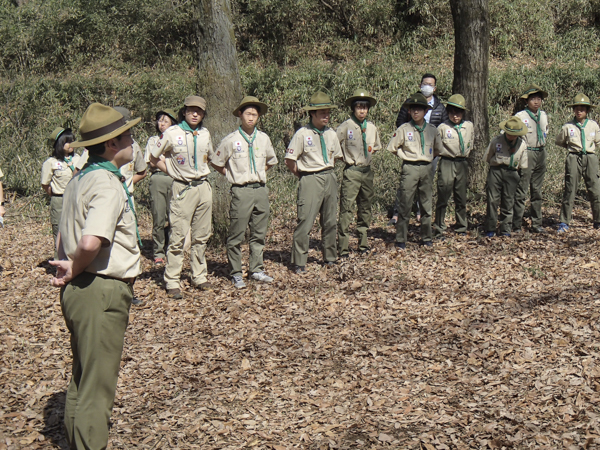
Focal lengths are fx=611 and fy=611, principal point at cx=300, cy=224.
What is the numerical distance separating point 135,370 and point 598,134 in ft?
25.0

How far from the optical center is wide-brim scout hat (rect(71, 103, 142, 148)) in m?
3.72

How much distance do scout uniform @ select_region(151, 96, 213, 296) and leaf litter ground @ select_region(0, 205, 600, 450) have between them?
26.1 inches

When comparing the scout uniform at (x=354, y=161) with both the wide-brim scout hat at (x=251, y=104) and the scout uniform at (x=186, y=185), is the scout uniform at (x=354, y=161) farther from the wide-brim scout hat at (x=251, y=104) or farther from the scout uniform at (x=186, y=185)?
the scout uniform at (x=186, y=185)

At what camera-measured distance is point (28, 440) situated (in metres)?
4.66

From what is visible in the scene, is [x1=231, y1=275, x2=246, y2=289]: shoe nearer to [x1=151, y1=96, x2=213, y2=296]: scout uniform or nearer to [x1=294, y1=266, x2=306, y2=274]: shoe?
[x1=151, y1=96, x2=213, y2=296]: scout uniform

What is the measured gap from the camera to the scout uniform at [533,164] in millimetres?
9305

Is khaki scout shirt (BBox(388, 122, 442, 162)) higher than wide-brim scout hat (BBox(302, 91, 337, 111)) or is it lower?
lower

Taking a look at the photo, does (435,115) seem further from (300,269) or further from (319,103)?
(300,269)

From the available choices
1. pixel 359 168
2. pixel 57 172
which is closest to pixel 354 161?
pixel 359 168

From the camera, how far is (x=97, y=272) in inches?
145

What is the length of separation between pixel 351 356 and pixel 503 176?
4.54 m

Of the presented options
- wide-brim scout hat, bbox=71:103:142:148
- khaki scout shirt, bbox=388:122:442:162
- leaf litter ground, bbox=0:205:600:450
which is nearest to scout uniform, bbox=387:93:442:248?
khaki scout shirt, bbox=388:122:442:162

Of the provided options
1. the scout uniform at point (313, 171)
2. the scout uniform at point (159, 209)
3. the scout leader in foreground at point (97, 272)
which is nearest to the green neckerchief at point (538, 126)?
the scout uniform at point (313, 171)

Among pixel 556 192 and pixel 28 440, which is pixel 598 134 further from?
pixel 28 440
